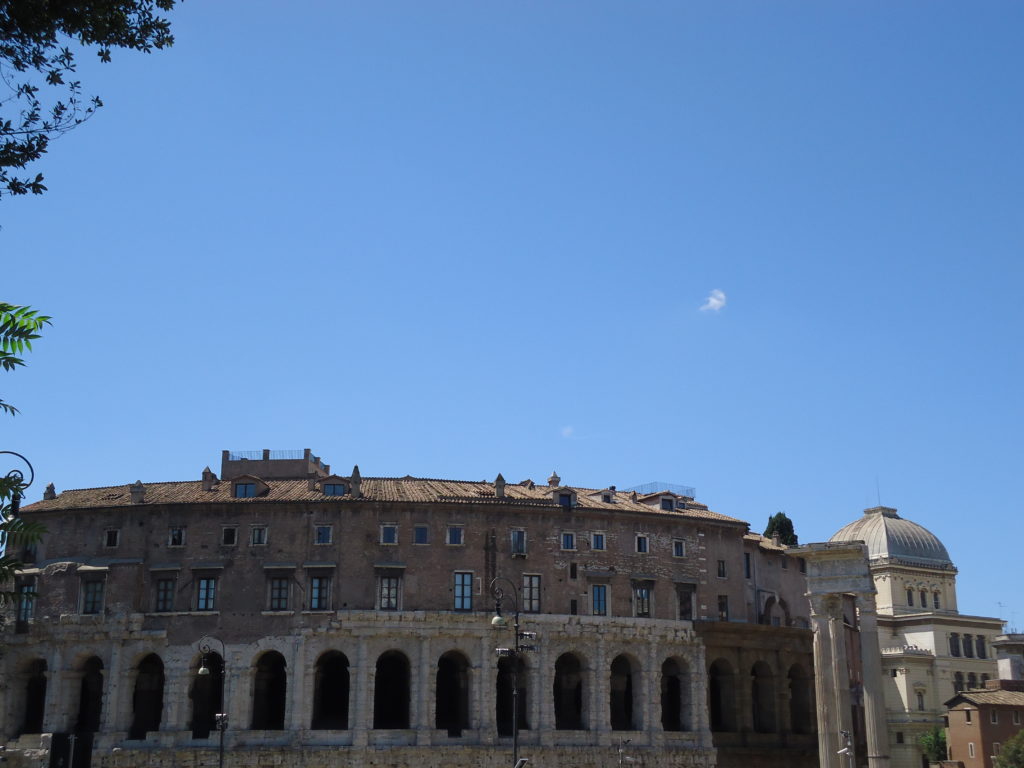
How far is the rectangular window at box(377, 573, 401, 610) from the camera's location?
53531 mm

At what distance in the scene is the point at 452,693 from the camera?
56.5 metres

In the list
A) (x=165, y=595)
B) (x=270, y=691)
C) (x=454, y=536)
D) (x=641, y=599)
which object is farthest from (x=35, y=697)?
(x=641, y=599)

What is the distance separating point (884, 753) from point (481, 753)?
1794 centimetres

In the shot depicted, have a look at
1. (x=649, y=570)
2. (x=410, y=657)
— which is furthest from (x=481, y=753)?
(x=649, y=570)

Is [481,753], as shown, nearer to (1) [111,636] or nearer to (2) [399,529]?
(2) [399,529]

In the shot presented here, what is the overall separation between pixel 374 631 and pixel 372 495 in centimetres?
648

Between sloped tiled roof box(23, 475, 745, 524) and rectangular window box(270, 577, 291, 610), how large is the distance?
3737 mm

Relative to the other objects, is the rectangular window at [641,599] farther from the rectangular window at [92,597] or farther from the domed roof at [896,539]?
the domed roof at [896,539]

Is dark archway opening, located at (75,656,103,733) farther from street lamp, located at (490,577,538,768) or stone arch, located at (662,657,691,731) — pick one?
stone arch, located at (662,657,691,731)

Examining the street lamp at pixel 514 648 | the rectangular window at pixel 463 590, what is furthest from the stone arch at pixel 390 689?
the street lamp at pixel 514 648

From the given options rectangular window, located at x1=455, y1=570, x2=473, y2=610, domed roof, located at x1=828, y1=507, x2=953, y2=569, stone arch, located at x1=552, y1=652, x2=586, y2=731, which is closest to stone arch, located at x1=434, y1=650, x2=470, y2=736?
rectangular window, located at x1=455, y1=570, x2=473, y2=610

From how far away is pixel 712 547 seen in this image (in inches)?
2341

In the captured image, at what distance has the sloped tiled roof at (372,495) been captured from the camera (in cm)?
5478

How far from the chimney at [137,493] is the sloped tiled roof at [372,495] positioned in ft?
1.00
